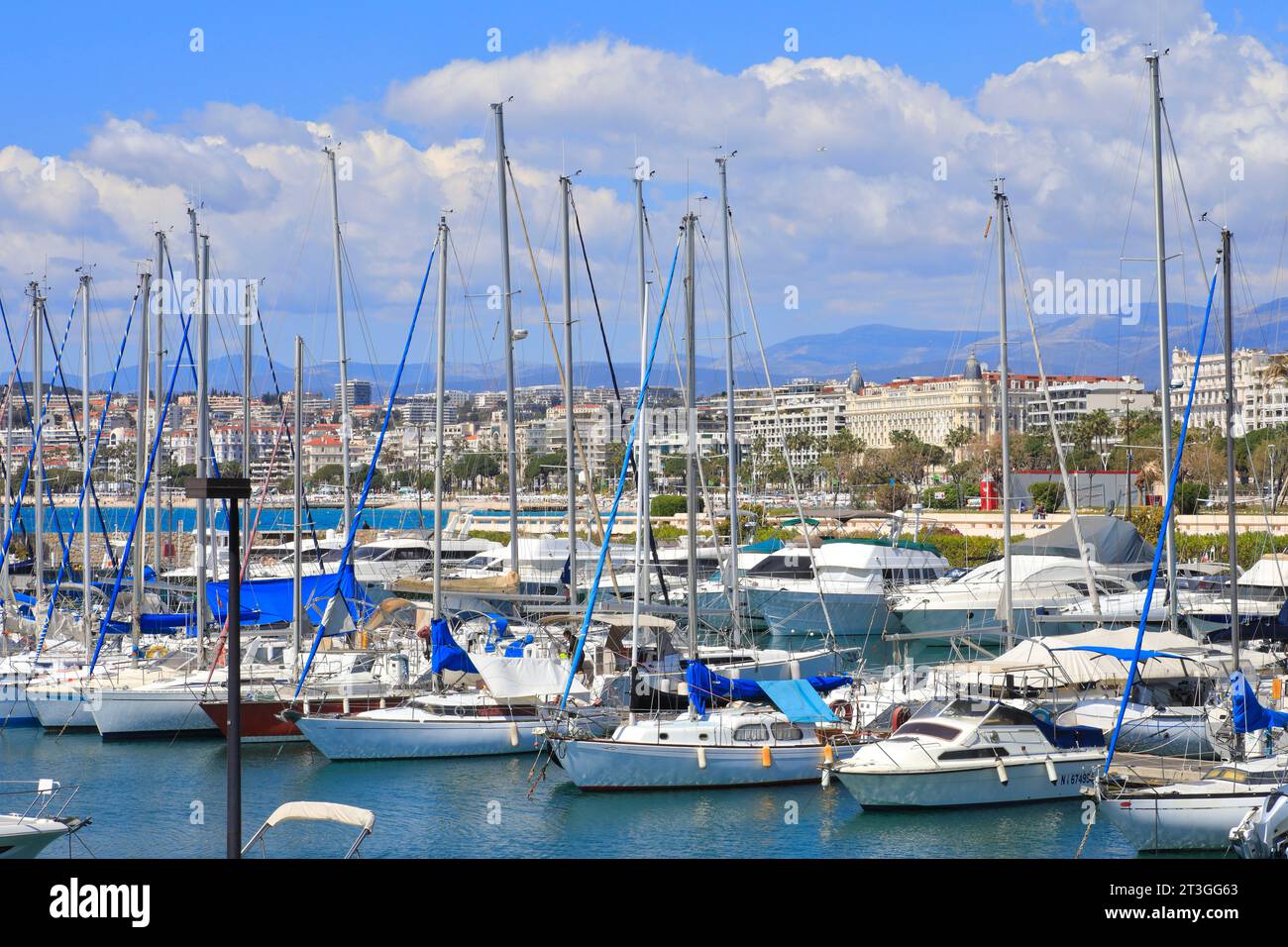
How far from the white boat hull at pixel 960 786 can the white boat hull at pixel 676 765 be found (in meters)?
1.93

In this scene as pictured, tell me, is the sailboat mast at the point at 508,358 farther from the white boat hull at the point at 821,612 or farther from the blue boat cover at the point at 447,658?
the white boat hull at the point at 821,612

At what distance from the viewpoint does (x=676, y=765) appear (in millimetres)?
24031

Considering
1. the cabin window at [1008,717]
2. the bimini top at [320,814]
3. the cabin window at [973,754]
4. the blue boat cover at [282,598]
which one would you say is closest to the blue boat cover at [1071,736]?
the cabin window at [1008,717]

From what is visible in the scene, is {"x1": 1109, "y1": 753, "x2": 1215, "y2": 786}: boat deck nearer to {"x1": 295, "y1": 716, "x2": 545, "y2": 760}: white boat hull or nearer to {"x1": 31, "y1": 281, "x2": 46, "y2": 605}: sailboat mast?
{"x1": 295, "y1": 716, "x2": 545, "y2": 760}: white boat hull

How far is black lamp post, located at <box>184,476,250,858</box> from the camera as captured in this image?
37.0 ft

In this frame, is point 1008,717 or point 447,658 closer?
point 1008,717

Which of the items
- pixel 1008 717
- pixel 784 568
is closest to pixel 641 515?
pixel 1008 717

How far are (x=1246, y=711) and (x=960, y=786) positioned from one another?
4446 mm

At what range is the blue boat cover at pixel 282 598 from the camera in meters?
33.8

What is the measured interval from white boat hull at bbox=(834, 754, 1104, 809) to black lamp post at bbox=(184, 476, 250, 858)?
40.7 ft

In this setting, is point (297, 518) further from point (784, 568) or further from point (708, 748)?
point (784, 568)
